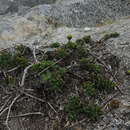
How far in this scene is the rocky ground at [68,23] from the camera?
894 cm

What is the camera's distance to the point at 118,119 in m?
4.77

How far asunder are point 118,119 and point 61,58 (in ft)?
5.79

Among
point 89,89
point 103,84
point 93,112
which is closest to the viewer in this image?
point 93,112

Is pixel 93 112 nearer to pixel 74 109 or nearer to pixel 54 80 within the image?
pixel 74 109

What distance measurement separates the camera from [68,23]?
11.4 m

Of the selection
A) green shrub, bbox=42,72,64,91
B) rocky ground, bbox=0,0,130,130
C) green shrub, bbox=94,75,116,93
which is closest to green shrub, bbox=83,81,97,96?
green shrub, bbox=94,75,116,93

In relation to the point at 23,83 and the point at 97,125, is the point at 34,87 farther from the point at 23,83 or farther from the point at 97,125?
the point at 97,125

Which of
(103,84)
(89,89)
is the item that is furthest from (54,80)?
(103,84)

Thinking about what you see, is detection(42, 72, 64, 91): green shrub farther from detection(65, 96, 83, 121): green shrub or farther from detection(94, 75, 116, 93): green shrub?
detection(94, 75, 116, 93): green shrub

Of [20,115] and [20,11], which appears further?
[20,11]

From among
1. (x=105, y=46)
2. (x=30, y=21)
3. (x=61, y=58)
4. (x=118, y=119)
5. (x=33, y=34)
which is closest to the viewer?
(x=118, y=119)

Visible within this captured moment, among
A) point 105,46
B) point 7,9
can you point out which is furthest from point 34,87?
point 7,9

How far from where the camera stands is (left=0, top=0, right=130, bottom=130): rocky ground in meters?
8.94

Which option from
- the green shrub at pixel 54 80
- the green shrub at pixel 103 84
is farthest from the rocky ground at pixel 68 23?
the green shrub at pixel 54 80
